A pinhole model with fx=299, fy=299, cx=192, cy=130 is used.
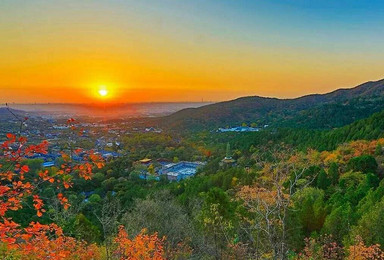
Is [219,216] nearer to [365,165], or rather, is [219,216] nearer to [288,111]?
[365,165]

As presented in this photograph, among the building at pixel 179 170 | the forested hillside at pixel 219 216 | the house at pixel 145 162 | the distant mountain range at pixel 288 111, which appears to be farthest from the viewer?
the distant mountain range at pixel 288 111

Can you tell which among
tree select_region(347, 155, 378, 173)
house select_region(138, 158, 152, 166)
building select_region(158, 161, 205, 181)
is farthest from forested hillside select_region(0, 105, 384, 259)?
house select_region(138, 158, 152, 166)

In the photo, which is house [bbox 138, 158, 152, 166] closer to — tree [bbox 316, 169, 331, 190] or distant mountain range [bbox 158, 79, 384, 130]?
distant mountain range [bbox 158, 79, 384, 130]

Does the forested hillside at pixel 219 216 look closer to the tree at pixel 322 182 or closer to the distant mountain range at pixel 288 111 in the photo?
→ the tree at pixel 322 182

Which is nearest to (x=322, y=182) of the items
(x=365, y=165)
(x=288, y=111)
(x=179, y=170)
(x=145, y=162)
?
(x=365, y=165)

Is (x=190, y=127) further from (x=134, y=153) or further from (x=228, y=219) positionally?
(x=228, y=219)

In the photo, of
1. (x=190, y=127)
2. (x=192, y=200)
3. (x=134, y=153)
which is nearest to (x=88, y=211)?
(x=192, y=200)

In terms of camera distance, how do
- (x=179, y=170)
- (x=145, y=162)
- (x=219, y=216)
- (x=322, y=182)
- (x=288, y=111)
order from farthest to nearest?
(x=288, y=111)
(x=145, y=162)
(x=179, y=170)
(x=322, y=182)
(x=219, y=216)

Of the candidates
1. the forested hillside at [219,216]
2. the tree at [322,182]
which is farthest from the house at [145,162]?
the tree at [322,182]
